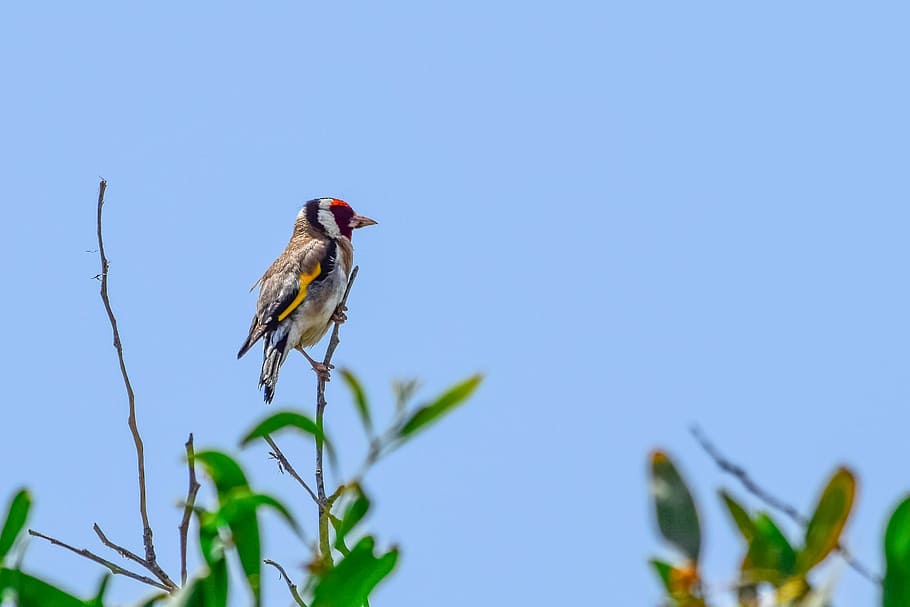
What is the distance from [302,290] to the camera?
927 cm

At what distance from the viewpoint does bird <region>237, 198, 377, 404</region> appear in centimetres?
902

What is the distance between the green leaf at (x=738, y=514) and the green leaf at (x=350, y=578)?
422 mm

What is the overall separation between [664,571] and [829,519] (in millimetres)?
150

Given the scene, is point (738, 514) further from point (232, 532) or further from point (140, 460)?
point (140, 460)

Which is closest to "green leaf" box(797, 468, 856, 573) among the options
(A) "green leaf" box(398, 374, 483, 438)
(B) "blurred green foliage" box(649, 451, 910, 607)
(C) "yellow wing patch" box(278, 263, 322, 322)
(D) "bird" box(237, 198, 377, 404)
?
(B) "blurred green foliage" box(649, 451, 910, 607)

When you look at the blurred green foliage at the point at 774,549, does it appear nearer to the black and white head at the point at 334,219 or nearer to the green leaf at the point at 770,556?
the green leaf at the point at 770,556

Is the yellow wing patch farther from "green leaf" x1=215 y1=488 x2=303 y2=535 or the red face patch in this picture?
"green leaf" x1=215 y1=488 x2=303 y2=535

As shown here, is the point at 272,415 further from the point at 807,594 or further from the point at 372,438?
the point at 807,594

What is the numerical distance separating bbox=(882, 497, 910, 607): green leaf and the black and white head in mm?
9433

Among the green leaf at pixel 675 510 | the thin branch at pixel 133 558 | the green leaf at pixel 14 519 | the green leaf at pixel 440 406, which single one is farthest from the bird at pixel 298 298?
the green leaf at pixel 675 510

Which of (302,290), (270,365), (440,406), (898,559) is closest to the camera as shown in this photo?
(898,559)

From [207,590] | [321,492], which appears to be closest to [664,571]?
[207,590]

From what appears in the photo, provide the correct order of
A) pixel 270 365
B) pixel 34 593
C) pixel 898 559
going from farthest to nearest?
1. pixel 270 365
2. pixel 34 593
3. pixel 898 559

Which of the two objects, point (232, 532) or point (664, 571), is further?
point (232, 532)
